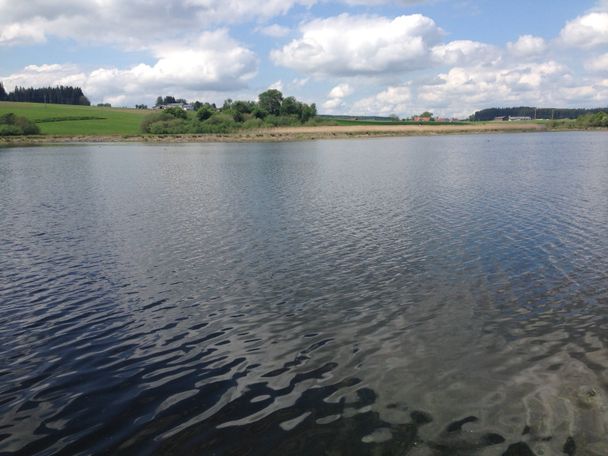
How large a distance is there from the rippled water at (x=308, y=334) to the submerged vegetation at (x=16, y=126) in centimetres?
15019

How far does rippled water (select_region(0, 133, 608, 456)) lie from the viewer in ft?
30.8

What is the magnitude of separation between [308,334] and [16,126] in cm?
17795

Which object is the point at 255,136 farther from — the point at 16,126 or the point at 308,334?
the point at 308,334

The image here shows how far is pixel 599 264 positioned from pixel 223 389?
1709 centimetres

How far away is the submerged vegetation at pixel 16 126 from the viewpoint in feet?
507

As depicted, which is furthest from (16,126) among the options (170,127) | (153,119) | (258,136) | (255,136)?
(258,136)

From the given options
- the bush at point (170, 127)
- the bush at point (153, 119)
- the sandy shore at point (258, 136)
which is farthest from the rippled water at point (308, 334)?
the bush at point (153, 119)

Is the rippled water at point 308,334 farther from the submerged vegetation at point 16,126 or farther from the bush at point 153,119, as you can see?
the bush at point 153,119

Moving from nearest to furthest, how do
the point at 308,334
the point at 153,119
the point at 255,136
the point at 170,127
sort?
1. the point at 308,334
2. the point at 255,136
3. the point at 170,127
4. the point at 153,119

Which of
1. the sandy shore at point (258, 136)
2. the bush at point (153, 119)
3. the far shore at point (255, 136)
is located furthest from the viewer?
the bush at point (153, 119)

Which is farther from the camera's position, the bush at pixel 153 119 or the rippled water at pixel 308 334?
the bush at pixel 153 119

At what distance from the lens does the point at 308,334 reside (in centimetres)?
1368

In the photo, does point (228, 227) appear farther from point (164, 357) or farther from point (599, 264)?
point (599, 264)

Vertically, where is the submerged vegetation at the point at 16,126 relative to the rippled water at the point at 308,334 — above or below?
above
